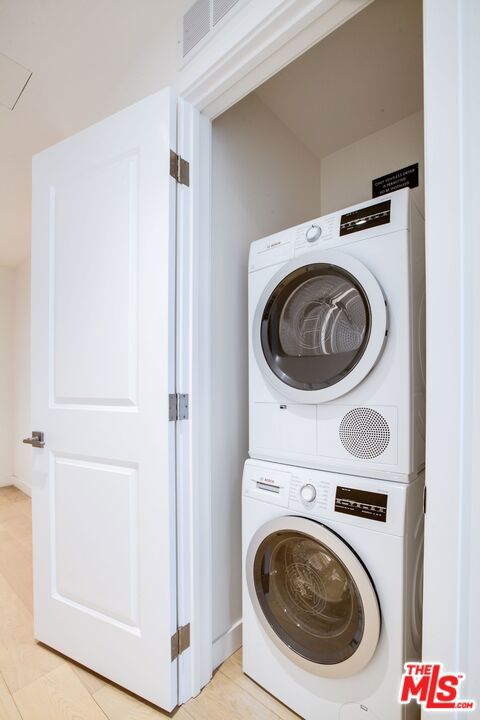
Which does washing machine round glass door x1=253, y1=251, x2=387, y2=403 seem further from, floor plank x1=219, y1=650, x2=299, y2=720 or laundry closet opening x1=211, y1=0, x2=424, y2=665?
floor plank x1=219, y1=650, x2=299, y2=720

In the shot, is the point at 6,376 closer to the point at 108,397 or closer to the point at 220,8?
the point at 108,397

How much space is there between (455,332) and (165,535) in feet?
3.51

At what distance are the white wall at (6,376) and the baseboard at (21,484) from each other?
0.05 meters

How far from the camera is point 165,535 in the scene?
118 cm

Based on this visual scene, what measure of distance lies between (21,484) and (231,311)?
3753 mm

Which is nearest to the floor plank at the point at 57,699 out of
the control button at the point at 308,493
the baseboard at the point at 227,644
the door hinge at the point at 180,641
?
the door hinge at the point at 180,641

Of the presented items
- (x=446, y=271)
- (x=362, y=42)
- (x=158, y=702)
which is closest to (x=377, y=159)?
(x=362, y=42)

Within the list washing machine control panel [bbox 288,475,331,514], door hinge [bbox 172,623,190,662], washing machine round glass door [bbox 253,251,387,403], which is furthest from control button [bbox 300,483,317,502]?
door hinge [bbox 172,623,190,662]

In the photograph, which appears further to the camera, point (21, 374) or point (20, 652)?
point (21, 374)

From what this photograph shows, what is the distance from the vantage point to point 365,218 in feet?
3.62

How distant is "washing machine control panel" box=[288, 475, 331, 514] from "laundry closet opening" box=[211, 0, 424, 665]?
0.36 m

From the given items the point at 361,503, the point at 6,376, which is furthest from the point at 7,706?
the point at 6,376

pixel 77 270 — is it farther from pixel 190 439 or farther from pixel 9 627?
pixel 9 627

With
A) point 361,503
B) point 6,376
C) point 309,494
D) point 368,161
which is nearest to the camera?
point 361,503
